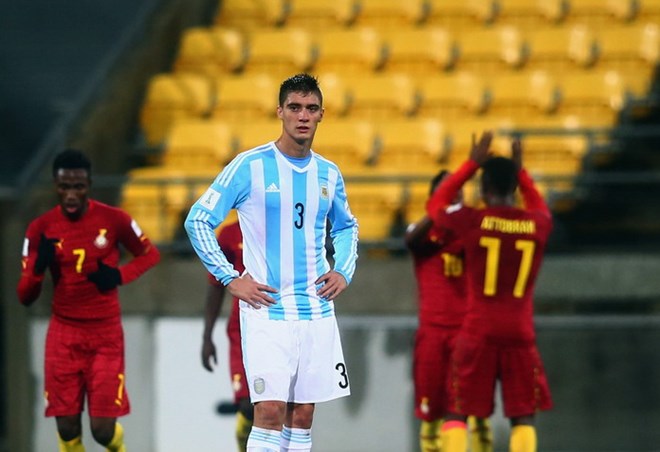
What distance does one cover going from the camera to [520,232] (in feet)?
26.5

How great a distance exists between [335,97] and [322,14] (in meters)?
1.83

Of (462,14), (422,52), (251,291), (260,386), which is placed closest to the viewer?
(251,291)

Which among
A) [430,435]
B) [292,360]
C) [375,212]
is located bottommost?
[430,435]

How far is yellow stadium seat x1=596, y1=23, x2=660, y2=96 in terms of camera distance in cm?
1389

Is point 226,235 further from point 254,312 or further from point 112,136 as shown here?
point 112,136

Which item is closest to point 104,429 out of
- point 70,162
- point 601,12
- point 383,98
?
point 70,162

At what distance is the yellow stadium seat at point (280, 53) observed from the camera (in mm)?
14320

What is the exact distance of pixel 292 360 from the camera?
6.63m

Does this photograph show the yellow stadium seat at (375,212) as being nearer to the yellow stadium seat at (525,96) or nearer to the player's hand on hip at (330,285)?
the yellow stadium seat at (525,96)

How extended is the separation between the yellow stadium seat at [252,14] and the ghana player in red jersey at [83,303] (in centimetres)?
689

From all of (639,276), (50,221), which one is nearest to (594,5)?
(639,276)

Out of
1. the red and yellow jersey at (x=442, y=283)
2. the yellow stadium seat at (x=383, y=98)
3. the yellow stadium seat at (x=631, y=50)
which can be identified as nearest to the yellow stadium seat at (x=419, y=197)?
the yellow stadium seat at (x=383, y=98)

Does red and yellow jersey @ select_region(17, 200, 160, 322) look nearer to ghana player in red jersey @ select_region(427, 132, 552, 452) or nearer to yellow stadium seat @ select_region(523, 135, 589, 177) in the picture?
ghana player in red jersey @ select_region(427, 132, 552, 452)

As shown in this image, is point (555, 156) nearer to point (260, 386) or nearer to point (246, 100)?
point (246, 100)
